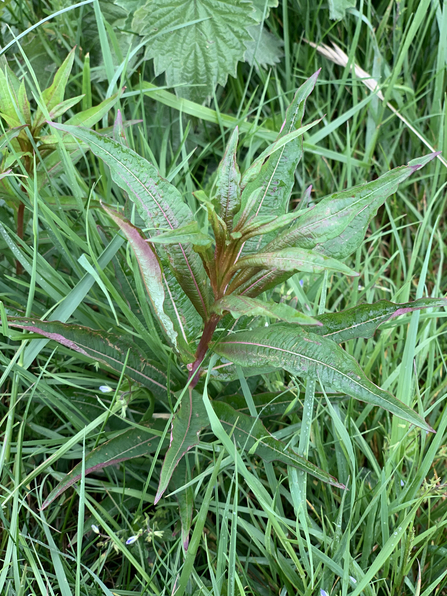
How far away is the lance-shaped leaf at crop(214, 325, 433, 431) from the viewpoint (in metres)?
1.06

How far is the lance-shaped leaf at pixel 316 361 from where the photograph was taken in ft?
3.48

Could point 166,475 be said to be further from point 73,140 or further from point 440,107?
point 440,107

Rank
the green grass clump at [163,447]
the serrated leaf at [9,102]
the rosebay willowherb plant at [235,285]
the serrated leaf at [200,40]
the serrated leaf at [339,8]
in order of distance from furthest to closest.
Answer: the serrated leaf at [339,8] → the serrated leaf at [200,40] → the serrated leaf at [9,102] → the green grass clump at [163,447] → the rosebay willowherb plant at [235,285]

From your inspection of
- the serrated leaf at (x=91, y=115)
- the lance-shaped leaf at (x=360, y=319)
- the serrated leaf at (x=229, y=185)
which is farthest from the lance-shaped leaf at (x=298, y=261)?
the serrated leaf at (x=91, y=115)

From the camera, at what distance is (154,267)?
3.32 feet

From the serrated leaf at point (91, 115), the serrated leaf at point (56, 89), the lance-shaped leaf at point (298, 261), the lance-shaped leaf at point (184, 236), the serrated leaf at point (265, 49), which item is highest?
the serrated leaf at point (56, 89)

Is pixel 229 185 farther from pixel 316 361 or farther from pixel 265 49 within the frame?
pixel 265 49

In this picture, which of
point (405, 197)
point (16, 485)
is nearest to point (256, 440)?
point (16, 485)

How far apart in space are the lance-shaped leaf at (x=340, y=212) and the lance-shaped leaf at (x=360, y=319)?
19 cm

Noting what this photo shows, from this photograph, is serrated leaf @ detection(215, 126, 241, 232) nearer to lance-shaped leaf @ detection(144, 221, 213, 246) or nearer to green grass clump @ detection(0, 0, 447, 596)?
lance-shaped leaf @ detection(144, 221, 213, 246)

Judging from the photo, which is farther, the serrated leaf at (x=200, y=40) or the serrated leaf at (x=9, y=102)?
the serrated leaf at (x=200, y=40)

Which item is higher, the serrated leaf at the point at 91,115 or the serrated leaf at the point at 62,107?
the serrated leaf at the point at 62,107

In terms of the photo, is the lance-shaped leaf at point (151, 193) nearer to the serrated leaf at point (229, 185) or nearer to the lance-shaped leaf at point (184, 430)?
the serrated leaf at point (229, 185)

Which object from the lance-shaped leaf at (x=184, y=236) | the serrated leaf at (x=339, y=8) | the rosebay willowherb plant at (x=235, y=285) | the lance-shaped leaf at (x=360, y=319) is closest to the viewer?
the lance-shaped leaf at (x=184, y=236)
